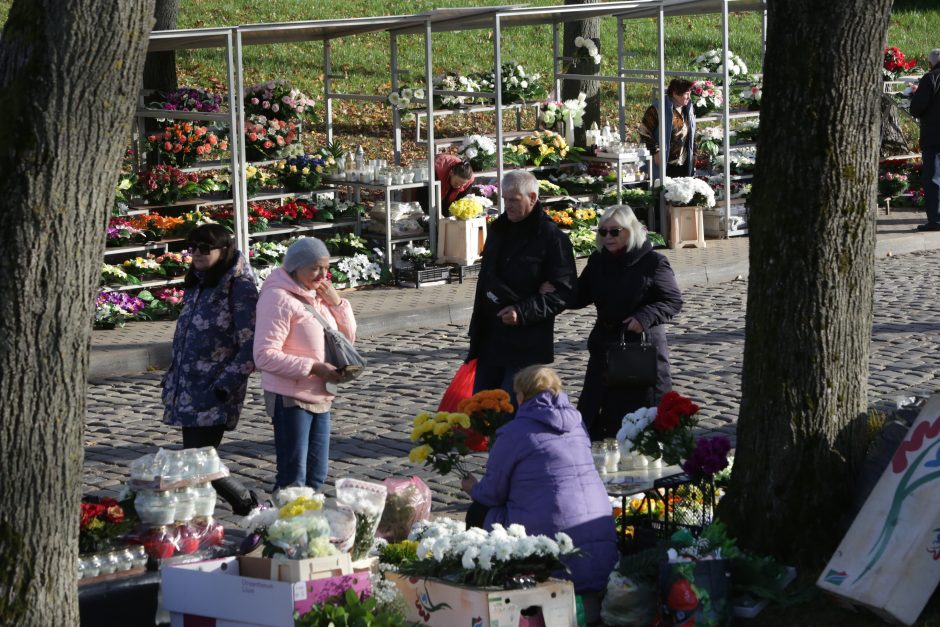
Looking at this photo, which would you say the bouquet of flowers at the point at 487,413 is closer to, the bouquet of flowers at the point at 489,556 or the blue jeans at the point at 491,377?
the blue jeans at the point at 491,377

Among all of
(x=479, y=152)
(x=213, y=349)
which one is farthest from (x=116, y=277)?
(x=213, y=349)

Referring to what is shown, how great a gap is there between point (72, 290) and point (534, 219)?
4.02m

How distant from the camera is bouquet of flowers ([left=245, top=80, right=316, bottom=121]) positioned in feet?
50.4

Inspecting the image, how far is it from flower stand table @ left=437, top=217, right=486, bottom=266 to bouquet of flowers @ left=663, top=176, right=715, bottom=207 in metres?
2.51

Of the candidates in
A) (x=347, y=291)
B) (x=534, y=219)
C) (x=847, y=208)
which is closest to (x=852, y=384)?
(x=847, y=208)

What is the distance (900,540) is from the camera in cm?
546

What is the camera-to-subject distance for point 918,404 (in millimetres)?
6465

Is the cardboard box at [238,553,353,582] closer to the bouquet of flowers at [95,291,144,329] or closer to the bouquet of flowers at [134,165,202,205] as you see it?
the bouquet of flowers at [95,291,144,329]

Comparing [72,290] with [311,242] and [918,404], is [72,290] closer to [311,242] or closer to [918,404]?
[311,242]

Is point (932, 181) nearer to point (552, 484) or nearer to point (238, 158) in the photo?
point (238, 158)

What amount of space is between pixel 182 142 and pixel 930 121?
28.2 ft

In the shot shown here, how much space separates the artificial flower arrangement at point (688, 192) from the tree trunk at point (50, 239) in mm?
12130

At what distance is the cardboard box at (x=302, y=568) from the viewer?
5.39 metres

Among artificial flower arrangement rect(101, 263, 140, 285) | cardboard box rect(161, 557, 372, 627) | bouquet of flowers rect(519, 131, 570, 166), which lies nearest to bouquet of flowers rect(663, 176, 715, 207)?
bouquet of flowers rect(519, 131, 570, 166)
